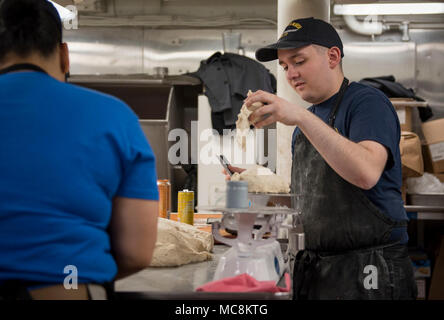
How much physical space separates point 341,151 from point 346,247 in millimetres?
430

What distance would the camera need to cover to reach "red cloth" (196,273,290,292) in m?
1.42

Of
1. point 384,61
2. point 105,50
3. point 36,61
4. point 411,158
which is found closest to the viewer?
point 36,61

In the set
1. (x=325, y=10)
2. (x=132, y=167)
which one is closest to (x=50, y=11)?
(x=132, y=167)

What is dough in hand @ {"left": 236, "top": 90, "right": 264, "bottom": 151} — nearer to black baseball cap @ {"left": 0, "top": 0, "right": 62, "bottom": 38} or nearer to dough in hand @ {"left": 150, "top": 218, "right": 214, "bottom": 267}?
dough in hand @ {"left": 150, "top": 218, "right": 214, "bottom": 267}

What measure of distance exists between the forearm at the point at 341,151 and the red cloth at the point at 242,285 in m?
0.45

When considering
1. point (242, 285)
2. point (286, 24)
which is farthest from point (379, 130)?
point (286, 24)

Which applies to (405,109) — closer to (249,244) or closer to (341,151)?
(341,151)

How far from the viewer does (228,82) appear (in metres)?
4.75

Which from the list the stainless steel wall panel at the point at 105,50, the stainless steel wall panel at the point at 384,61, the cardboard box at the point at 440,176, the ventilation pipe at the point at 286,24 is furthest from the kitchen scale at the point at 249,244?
the stainless steel wall panel at the point at 105,50

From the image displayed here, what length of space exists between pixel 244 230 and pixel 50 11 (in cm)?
83

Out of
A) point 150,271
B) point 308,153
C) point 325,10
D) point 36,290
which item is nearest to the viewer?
point 36,290

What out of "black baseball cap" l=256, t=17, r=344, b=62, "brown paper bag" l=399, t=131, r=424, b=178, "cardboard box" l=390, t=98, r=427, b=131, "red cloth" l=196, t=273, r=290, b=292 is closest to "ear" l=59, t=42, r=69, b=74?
"red cloth" l=196, t=273, r=290, b=292
